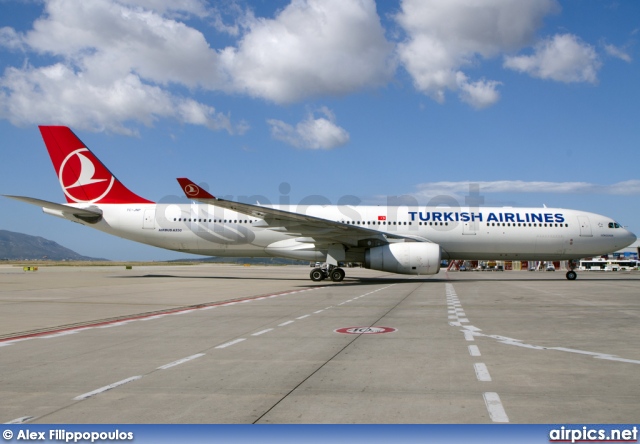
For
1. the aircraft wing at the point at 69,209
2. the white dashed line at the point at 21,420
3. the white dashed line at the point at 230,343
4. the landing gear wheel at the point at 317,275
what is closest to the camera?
the white dashed line at the point at 21,420

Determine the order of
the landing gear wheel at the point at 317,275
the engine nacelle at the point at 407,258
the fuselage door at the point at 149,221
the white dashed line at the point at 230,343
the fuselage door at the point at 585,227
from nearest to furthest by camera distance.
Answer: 1. the white dashed line at the point at 230,343
2. the engine nacelle at the point at 407,258
3. the landing gear wheel at the point at 317,275
4. the fuselage door at the point at 149,221
5. the fuselage door at the point at 585,227

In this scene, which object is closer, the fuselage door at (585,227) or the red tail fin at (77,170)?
the red tail fin at (77,170)

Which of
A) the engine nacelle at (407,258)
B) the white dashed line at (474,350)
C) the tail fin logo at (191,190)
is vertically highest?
the tail fin logo at (191,190)

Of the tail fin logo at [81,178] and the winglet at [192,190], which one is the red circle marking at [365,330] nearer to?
the winglet at [192,190]

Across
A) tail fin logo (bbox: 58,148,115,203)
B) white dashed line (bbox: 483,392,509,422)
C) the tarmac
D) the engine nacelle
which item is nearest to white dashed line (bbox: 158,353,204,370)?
the tarmac

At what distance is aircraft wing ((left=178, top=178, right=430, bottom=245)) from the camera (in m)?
23.6

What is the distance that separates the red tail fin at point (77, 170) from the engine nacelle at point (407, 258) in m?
14.8

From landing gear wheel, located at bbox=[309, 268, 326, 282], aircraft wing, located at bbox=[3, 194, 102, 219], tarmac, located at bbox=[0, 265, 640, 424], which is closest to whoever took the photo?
tarmac, located at bbox=[0, 265, 640, 424]

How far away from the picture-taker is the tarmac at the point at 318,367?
4.66m

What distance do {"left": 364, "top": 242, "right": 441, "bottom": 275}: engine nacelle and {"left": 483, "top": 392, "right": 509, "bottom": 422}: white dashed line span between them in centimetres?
2061

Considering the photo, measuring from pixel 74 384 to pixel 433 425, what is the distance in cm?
372

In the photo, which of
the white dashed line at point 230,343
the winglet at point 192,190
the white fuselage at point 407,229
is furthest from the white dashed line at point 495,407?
the white fuselage at point 407,229

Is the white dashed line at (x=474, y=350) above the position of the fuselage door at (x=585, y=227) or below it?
below

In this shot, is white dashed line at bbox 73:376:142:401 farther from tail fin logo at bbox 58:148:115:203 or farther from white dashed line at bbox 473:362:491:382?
tail fin logo at bbox 58:148:115:203
